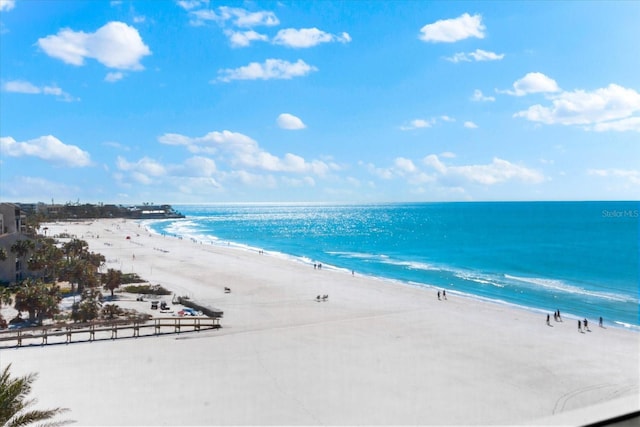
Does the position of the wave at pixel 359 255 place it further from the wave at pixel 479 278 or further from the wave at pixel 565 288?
the wave at pixel 565 288

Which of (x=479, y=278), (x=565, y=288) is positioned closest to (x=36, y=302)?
(x=479, y=278)

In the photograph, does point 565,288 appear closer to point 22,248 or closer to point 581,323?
point 581,323

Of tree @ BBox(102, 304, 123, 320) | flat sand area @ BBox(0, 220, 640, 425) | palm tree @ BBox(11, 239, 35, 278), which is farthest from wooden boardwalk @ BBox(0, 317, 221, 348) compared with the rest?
palm tree @ BBox(11, 239, 35, 278)

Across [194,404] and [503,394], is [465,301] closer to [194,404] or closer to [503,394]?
[503,394]

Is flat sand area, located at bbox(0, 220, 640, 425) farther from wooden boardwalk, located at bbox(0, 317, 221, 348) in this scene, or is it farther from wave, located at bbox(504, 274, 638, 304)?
wave, located at bbox(504, 274, 638, 304)

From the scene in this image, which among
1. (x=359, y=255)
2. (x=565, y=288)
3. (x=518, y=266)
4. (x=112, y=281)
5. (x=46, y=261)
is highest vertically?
(x=46, y=261)
